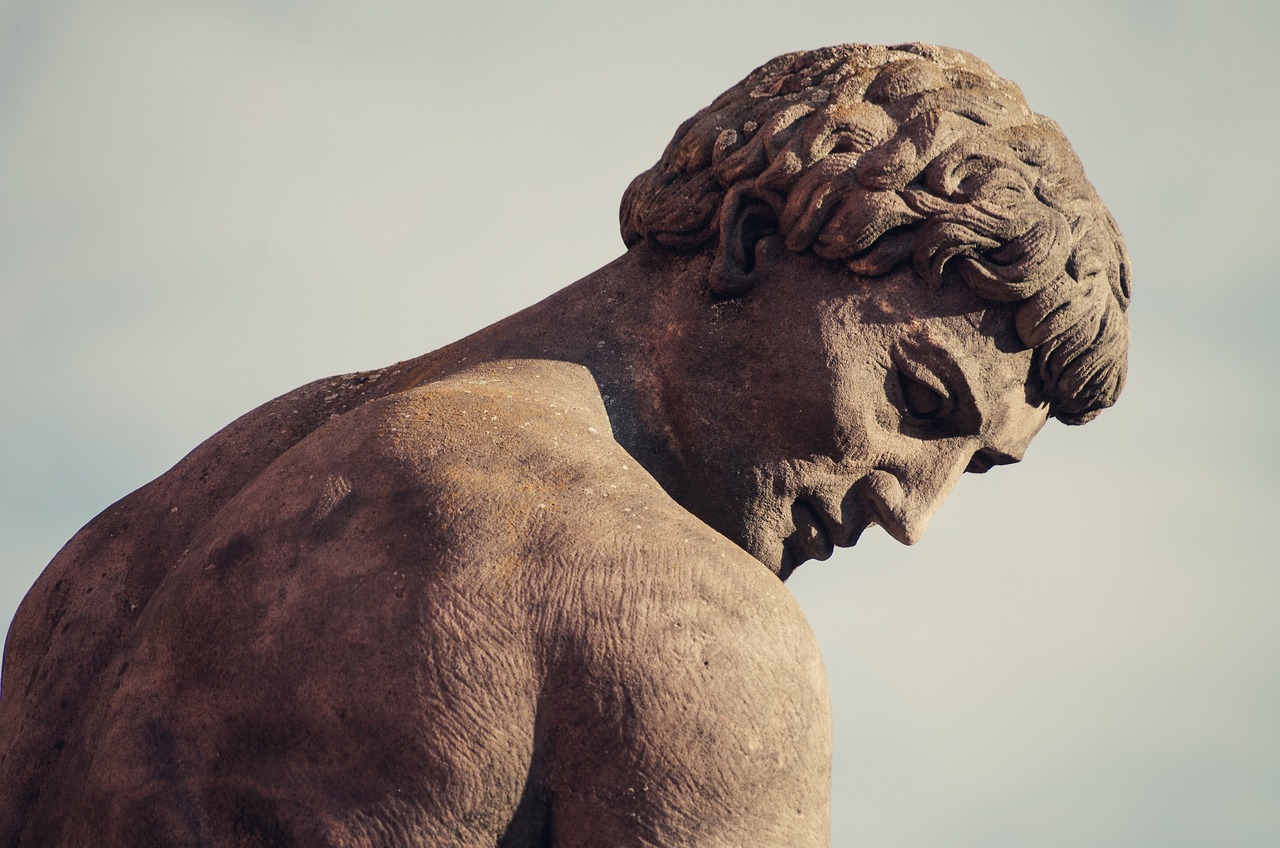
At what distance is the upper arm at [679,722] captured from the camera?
4.31 meters

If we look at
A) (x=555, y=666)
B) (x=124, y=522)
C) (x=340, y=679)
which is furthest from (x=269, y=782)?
(x=124, y=522)

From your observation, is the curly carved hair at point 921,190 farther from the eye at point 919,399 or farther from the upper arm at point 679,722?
the upper arm at point 679,722

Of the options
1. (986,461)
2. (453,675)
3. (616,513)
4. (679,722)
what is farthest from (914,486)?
(453,675)

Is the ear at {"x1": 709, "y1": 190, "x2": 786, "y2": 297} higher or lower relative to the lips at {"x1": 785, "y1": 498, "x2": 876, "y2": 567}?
higher

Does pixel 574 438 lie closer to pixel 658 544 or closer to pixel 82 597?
pixel 658 544

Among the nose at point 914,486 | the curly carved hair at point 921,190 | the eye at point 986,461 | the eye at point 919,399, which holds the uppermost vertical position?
the curly carved hair at point 921,190

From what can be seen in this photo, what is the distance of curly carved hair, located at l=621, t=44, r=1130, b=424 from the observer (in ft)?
18.2

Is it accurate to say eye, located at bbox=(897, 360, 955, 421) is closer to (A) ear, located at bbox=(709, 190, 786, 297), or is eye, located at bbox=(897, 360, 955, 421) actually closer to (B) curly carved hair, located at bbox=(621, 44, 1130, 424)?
(B) curly carved hair, located at bbox=(621, 44, 1130, 424)

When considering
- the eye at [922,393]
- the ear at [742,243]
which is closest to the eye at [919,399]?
the eye at [922,393]

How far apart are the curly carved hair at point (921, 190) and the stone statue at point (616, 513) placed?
1cm

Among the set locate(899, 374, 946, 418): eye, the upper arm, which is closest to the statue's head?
locate(899, 374, 946, 418): eye

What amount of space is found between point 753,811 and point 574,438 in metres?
1.16

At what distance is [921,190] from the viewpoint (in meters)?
5.55

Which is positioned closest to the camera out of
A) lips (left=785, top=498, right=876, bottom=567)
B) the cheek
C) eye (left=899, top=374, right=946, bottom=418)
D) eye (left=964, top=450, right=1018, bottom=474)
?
the cheek
